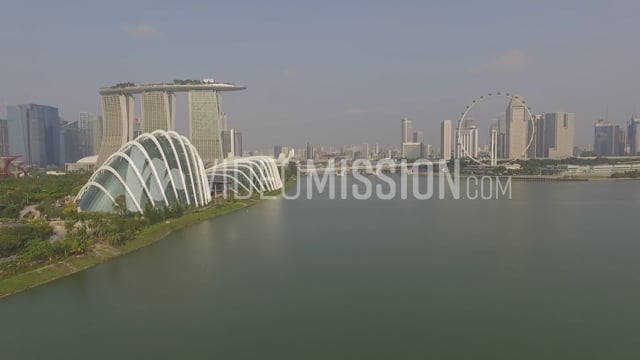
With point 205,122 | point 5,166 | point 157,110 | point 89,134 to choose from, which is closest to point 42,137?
point 89,134

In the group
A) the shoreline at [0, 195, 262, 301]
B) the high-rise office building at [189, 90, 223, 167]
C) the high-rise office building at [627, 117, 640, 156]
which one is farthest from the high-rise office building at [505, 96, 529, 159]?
the shoreline at [0, 195, 262, 301]

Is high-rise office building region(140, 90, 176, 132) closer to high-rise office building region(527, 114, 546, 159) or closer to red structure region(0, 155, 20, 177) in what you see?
red structure region(0, 155, 20, 177)

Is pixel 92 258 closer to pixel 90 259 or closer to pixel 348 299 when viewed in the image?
pixel 90 259

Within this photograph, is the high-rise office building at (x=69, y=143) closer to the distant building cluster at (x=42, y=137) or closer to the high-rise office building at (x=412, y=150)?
the distant building cluster at (x=42, y=137)

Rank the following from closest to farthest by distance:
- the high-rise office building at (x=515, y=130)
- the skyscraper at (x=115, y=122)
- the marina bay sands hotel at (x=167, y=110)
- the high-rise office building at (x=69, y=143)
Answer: the skyscraper at (x=115, y=122)
the marina bay sands hotel at (x=167, y=110)
the high-rise office building at (x=515, y=130)
the high-rise office building at (x=69, y=143)

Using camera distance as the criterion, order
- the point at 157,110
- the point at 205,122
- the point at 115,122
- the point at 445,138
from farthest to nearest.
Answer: the point at 445,138 → the point at 157,110 → the point at 205,122 → the point at 115,122

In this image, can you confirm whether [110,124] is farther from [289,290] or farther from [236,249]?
[289,290]

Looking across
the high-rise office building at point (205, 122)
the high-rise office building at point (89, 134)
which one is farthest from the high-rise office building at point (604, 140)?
the high-rise office building at point (89, 134)
